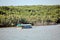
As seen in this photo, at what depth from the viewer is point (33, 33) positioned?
1900 millimetres

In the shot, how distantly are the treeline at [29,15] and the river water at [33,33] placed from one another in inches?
3.4

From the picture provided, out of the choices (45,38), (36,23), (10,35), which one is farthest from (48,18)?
(10,35)

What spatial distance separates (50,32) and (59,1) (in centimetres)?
57

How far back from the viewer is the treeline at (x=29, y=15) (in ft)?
6.31

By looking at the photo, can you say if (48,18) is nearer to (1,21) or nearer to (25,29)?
(25,29)

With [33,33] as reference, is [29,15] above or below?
above

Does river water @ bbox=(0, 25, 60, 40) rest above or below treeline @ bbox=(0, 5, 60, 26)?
below

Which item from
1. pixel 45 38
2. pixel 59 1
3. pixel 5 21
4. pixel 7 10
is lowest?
pixel 45 38

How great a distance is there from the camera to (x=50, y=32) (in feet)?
6.30

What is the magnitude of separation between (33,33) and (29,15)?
31cm

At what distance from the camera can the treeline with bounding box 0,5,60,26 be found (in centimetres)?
192

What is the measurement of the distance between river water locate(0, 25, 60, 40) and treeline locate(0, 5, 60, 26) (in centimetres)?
9

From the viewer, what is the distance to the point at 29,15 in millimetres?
1955

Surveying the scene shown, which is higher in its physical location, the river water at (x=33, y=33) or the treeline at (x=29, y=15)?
the treeline at (x=29, y=15)
